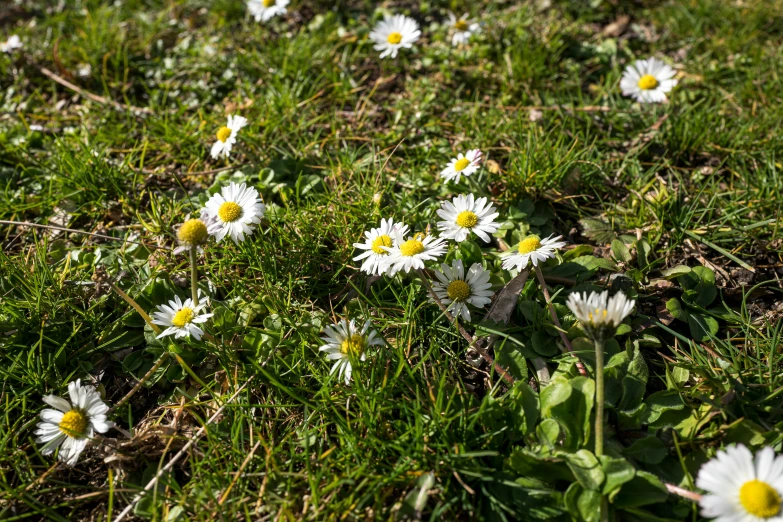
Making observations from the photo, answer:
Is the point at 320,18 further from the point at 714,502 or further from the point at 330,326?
the point at 714,502

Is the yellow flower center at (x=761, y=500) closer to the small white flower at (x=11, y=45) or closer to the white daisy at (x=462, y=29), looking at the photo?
the white daisy at (x=462, y=29)

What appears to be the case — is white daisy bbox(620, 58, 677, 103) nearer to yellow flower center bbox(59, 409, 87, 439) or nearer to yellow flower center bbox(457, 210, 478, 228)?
yellow flower center bbox(457, 210, 478, 228)

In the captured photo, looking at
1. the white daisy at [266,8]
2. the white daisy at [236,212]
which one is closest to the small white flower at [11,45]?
the white daisy at [266,8]

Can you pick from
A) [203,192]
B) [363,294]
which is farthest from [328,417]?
[203,192]

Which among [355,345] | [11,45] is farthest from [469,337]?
[11,45]

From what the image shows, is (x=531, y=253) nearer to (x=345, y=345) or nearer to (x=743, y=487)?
(x=345, y=345)

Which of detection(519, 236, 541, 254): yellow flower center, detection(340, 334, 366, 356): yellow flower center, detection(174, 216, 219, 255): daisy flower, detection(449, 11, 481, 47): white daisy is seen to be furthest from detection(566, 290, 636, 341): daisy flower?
detection(449, 11, 481, 47): white daisy
